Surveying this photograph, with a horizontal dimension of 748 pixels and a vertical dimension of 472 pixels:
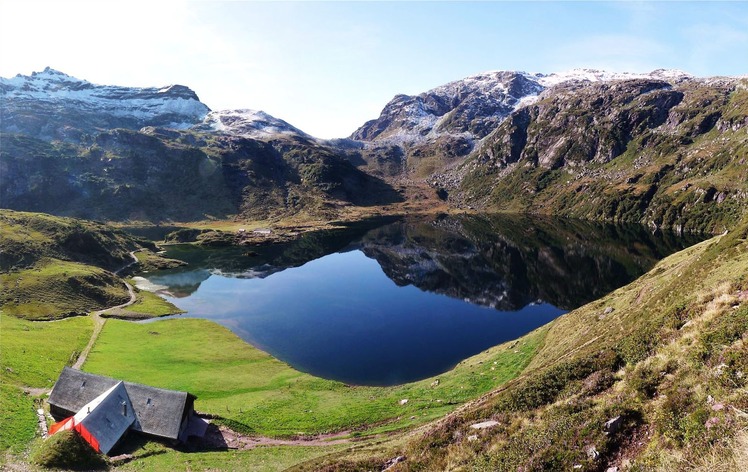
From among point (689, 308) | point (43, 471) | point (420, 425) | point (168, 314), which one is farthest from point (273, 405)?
point (168, 314)

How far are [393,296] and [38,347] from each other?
8961cm

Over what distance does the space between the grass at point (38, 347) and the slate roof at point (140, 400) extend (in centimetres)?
1124

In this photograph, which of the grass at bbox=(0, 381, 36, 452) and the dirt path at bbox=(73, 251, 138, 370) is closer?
the grass at bbox=(0, 381, 36, 452)

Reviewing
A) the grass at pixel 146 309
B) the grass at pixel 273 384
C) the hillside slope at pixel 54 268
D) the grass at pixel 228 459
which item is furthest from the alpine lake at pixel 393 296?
the grass at pixel 228 459

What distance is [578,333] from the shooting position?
172 ft

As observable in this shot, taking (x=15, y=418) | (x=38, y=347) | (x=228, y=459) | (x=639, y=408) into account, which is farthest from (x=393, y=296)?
(x=639, y=408)

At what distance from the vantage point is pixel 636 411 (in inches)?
771

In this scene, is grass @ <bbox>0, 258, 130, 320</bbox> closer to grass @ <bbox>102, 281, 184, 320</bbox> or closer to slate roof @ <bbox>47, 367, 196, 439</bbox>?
grass @ <bbox>102, 281, 184, 320</bbox>

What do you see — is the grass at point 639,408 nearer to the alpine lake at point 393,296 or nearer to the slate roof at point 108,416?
the slate roof at point 108,416

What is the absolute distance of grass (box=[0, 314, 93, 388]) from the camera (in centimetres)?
5719

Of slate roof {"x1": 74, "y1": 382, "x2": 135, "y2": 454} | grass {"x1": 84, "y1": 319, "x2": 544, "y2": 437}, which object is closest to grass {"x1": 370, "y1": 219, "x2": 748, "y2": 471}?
grass {"x1": 84, "y1": 319, "x2": 544, "y2": 437}

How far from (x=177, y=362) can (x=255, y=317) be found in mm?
34766

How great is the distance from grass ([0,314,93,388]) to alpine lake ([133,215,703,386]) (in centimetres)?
3037

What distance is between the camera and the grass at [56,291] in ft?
317
